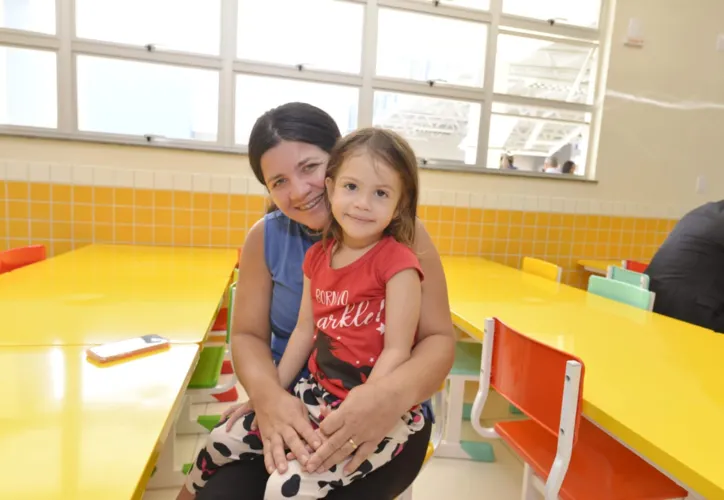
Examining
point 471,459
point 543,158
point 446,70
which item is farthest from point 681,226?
point 446,70

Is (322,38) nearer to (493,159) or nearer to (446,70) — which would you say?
(446,70)

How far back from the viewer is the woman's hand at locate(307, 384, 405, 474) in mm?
832

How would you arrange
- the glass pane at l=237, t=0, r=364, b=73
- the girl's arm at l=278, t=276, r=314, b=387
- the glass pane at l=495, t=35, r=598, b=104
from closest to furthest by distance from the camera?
the girl's arm at l=278, t=276, r=314, b=387 → the glass pane at l=237, t=0, r=364, b=73 → the glass pane at l=495, t=35, r=598, b=104

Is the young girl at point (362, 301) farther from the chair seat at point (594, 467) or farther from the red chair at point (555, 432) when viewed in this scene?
the chair seat at point (594, 467)

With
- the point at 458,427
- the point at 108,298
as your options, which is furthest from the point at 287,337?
the point at 458,427

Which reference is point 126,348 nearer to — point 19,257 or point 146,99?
point 19,257

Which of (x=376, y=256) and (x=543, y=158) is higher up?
(x=543, y=158)

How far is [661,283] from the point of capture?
232 cm

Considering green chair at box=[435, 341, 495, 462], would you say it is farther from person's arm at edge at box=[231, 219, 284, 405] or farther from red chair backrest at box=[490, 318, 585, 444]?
person's arm at edge at box=[231, 219, 284, 405]

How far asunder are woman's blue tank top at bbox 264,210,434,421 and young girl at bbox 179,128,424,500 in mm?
125

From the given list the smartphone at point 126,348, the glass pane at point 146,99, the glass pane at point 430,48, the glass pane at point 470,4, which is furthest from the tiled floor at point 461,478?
the glass pane at point 470,4

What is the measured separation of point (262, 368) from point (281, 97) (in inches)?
101

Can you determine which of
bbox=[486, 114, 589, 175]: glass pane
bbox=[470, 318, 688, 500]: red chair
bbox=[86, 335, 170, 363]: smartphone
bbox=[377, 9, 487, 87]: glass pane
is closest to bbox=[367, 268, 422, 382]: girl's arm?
bbox=[470, 318, 688, 500]: red chair

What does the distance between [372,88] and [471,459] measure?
2416 mm
